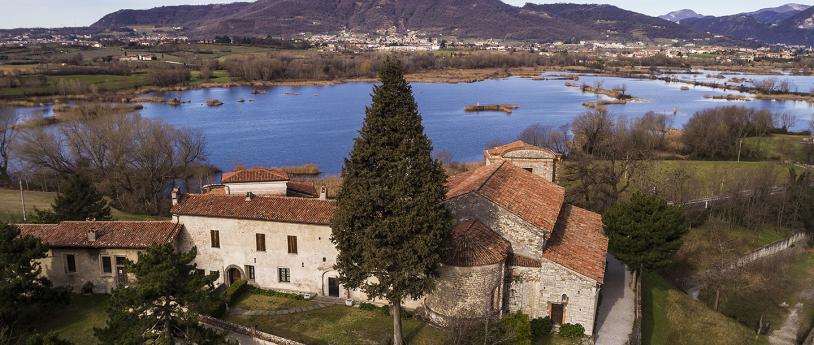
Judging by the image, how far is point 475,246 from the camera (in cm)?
2267

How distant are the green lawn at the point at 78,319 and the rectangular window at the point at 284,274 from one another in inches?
304

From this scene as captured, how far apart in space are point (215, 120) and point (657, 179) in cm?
6735

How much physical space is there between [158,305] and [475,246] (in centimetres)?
1194

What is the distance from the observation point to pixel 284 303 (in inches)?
1021

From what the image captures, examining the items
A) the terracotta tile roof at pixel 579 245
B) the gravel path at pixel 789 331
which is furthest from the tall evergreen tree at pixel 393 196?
the gravel path at pixel 789 331

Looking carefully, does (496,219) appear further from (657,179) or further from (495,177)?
(657,179)

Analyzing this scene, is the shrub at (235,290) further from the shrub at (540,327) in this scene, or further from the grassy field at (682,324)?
the grassy field at (682,324)

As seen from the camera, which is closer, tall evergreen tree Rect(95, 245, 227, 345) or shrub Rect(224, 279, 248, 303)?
tall evergreen tree Rect(95, 245, 227, 345)

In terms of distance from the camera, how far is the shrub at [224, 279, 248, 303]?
25.4 metres

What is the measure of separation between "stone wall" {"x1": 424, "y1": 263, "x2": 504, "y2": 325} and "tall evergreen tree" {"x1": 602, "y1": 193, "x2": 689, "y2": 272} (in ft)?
30.2

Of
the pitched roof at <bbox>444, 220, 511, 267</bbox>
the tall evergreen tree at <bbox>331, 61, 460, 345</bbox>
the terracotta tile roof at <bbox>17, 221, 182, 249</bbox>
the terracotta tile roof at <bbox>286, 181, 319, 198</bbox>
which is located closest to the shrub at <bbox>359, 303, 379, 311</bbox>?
the pitched roof at <bbox>444, 220, 511, 267</bbox>

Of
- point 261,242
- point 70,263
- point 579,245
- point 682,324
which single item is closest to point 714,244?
point 682,324

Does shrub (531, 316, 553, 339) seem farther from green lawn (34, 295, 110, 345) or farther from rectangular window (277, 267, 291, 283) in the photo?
green lawn (34, 295, 110, 345)

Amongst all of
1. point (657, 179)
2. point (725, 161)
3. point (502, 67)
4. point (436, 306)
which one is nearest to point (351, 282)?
point (436, 306)
